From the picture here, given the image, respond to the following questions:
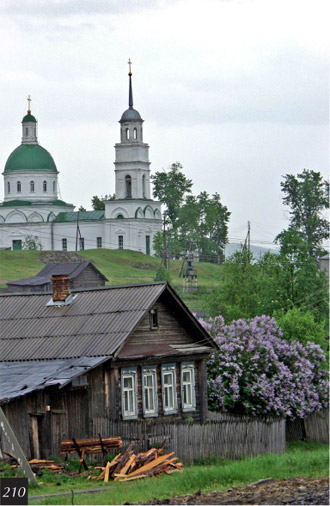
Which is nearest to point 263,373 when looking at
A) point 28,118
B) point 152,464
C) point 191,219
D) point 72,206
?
point 152,464

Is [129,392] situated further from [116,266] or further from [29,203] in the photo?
[29,203]

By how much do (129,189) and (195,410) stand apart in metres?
115

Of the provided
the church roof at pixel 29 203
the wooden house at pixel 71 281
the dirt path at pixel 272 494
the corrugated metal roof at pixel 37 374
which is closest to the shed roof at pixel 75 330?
the corrugated metal roof at pixel 37 374

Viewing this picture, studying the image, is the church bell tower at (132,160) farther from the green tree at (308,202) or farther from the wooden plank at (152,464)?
the wooden plank at (152,464)

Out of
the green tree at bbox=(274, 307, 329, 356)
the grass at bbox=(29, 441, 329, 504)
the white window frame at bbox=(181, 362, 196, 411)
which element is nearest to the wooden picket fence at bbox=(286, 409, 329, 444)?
the green tree at bbox=(274, 307, 329, 356)

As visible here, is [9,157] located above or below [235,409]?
above

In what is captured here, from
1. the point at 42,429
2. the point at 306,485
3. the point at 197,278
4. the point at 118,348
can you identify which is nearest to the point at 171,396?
the point at 118,348

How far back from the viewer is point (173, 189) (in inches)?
5512

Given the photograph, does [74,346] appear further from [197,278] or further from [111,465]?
[197,278]

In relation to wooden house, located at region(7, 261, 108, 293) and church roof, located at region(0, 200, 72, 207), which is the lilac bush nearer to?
wooden house, located at region(7, 261, 108, 293)

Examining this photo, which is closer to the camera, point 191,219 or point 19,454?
point 19,454

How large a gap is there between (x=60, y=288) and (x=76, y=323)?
1.44 meters

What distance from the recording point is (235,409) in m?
33.9

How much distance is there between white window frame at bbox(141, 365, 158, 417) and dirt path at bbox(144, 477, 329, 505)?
8114mm
